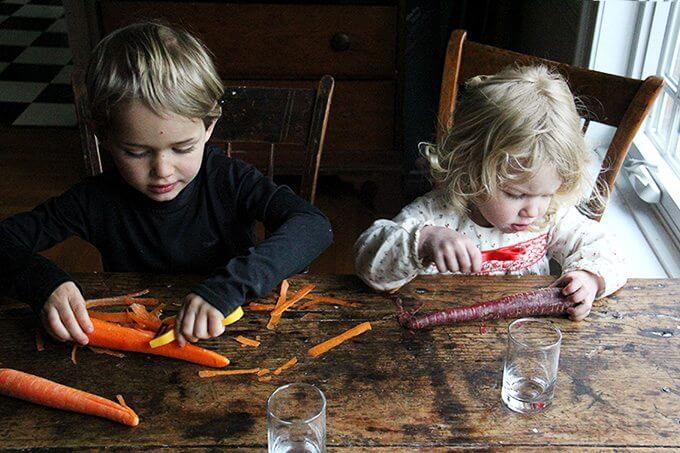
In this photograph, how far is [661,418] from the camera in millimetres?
964

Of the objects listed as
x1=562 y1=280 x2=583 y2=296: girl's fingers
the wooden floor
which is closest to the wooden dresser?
the wooden floor

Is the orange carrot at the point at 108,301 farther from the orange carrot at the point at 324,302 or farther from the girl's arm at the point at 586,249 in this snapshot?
the girl's arm at the point at 586,249

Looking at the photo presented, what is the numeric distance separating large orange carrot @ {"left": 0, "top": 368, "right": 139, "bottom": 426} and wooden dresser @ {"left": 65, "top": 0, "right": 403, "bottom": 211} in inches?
67.7

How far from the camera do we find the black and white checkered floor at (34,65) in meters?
3.84

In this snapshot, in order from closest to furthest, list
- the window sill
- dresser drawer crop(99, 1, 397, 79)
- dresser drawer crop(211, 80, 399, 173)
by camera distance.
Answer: the window sill, dresser drawer crop(99, 1, 397, 79), dresser drawer crop(211, 80, 399, 173)

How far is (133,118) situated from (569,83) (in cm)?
79

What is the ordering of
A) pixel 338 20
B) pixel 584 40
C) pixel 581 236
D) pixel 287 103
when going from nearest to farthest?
pixel 581 236 → pixel 287 103 → pixel 584 40 → pixel 338 20

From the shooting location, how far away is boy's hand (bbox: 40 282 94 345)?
43.4 inches

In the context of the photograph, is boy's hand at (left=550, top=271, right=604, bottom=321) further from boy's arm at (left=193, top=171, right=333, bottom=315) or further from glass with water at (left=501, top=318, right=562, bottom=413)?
boy's arm at (left=193, top=171, right=333, bottom=315)

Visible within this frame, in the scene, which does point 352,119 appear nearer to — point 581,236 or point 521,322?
point 581,236

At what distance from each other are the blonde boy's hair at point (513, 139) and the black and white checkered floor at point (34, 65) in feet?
9.24

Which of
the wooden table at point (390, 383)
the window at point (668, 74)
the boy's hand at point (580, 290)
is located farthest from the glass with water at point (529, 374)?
the window at point (668, 74)

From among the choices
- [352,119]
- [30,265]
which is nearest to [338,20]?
[352,119]

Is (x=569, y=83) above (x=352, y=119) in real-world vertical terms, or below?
above
